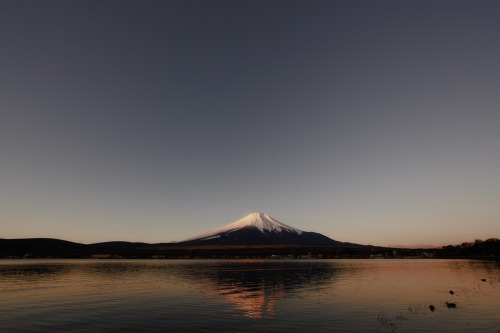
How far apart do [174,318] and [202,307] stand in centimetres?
672

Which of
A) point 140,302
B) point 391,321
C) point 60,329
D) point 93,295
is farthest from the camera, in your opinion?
point 93,295

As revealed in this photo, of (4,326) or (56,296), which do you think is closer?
(4,326)

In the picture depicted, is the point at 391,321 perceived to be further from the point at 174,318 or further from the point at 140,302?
the point at 140,302

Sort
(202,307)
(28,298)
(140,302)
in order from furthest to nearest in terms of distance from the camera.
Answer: (28,298) → (140,302) → (202,307)

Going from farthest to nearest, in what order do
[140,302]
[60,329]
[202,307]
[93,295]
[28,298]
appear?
1. [93,295]
2. [28,298]
3. [140,302]
4. [202,307]
5. [60,329]

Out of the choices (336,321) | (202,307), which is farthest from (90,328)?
(336,321)

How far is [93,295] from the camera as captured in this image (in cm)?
4788

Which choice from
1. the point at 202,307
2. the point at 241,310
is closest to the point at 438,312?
the point at 241,310

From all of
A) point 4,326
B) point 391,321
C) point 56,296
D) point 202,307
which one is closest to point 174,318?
point 202,307

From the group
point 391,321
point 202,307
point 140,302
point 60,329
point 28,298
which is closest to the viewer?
point 60,329

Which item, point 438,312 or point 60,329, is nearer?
point 60,329

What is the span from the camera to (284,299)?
43188 millimetres

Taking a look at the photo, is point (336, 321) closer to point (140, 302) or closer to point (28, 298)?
point (140, 302)

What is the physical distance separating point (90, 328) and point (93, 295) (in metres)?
23.5
